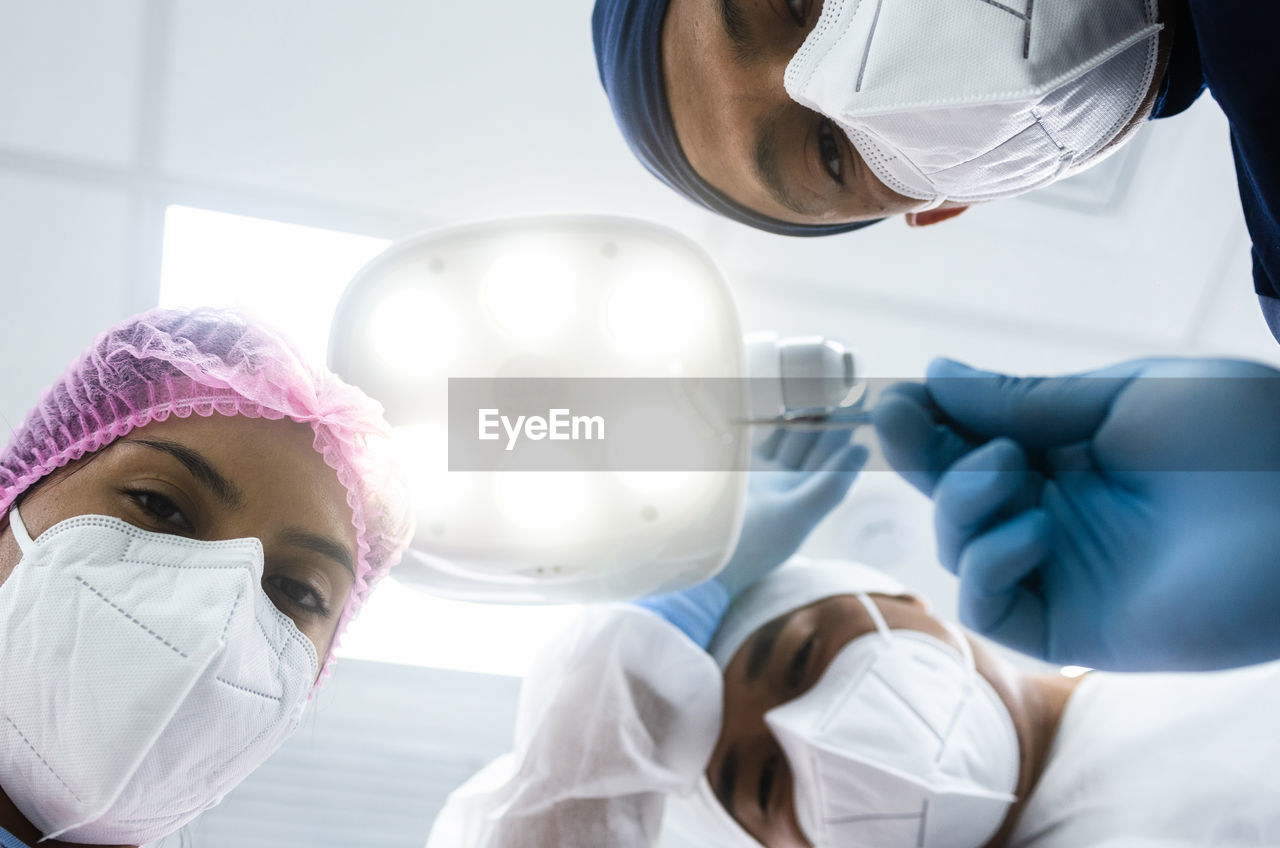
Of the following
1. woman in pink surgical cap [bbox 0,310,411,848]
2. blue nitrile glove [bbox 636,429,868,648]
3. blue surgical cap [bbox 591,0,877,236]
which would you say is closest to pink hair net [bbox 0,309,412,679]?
woman in pink surgical cap [bbox 0,310,411,848]

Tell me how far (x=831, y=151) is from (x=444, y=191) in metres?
0.64

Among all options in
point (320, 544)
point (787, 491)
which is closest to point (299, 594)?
point (320, 544)

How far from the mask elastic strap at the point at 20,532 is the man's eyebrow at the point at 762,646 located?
3.13 feet

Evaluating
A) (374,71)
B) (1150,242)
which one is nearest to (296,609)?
(374,71)

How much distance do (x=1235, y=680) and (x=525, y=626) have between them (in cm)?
111

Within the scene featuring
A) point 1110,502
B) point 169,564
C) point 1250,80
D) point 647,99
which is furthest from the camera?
point 1110,502

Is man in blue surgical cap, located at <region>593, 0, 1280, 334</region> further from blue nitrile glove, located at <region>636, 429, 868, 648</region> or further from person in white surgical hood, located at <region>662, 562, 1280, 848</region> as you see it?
person in white surgical hood, located at <region>662, 562, 1280, 848</region>

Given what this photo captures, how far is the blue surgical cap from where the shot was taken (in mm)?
908

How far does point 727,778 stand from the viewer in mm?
1315

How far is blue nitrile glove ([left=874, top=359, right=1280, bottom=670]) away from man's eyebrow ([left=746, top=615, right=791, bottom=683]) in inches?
12.0

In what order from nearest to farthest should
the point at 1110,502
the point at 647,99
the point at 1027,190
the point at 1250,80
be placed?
1. the point at 1250,80
2. the point at 1027,190
3. the point at 647,99
4. the point at 1110,502

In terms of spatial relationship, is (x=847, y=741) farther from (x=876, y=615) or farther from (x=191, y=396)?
(x=191, y=396)

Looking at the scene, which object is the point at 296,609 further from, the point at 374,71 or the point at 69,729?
the point at 374,71

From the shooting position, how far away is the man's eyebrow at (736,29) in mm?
791
